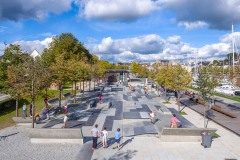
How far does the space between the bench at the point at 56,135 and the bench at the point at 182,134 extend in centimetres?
563

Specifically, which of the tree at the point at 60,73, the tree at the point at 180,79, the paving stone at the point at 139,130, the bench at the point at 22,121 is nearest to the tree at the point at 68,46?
the tree at the point at 60,73

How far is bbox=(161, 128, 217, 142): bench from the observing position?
57.2ft

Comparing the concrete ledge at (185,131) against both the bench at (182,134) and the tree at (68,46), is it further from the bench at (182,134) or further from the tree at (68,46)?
the tree at (68,46)

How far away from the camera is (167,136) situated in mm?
17641

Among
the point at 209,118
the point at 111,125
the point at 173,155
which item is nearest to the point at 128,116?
the point at 111,125

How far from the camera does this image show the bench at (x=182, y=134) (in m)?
17.4

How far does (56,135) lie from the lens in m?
17.2

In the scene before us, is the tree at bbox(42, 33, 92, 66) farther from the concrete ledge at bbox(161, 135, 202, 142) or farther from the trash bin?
the trash bin

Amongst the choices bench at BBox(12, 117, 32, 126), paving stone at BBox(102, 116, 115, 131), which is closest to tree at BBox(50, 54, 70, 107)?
bench at BBox(12, 117, 32, 126)

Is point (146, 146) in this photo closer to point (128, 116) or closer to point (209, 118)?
point (128, 116)

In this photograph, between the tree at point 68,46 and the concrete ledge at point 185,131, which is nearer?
the concrete ledge at point 185,131

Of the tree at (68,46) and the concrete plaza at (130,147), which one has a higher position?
the tree at (68,46)

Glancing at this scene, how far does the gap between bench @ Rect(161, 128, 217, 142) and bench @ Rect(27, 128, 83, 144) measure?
5.63 m

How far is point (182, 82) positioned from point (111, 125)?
12.2 metres
